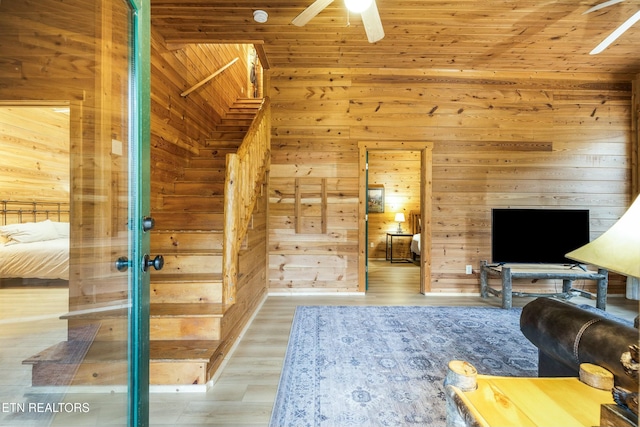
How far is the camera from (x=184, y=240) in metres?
2.83

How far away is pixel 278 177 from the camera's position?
4.37 m

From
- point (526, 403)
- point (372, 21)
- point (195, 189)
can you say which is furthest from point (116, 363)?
point (372, 21)

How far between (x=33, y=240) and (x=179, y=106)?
2.28 metres

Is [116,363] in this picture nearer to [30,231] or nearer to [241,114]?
[30,231]

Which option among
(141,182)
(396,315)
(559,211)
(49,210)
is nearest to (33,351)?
(49,210)

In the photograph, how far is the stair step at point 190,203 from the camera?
3422 mm

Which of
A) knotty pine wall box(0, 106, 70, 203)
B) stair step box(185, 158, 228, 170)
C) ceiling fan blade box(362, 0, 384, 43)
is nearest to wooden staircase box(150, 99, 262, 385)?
stair step box(185, 158, 228, 170)

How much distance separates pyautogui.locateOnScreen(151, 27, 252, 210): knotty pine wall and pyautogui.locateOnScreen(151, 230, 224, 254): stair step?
618 millimetres

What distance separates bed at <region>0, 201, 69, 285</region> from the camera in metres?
1.75

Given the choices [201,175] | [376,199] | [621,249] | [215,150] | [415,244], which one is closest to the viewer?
[621,249]

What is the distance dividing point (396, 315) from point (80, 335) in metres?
2.93

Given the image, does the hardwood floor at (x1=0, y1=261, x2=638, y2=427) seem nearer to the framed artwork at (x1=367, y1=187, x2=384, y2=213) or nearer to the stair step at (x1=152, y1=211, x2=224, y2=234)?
the stair step at (x1=152, y1=211, x2=224, y2=234)

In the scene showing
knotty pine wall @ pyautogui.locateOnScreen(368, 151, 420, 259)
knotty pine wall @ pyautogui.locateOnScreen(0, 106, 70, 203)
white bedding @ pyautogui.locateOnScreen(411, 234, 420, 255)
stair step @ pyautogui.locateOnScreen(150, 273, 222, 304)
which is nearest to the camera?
knotty pine wall @ pyautogui.locateOnScreen(0, 106, 70, 203)

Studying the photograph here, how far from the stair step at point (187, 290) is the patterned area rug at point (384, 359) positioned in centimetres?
83
